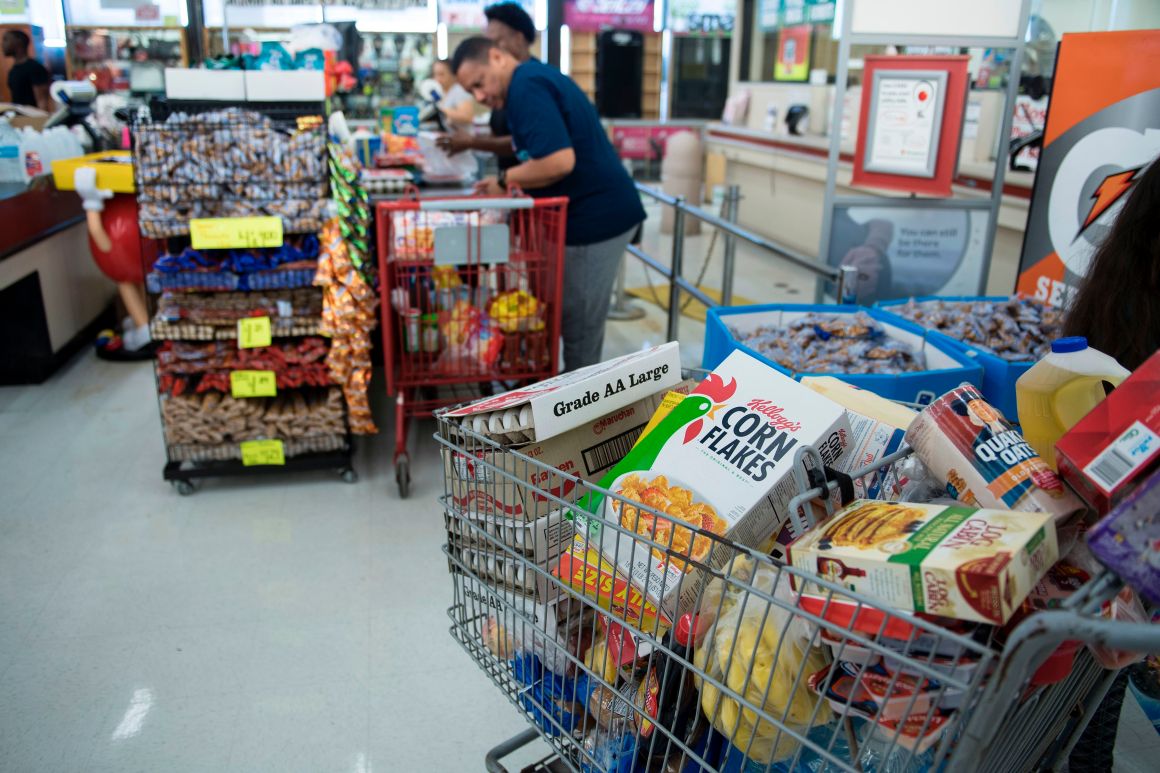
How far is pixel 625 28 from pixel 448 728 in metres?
9.55

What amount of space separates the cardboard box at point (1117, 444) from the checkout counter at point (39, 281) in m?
4.35

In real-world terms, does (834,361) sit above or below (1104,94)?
below

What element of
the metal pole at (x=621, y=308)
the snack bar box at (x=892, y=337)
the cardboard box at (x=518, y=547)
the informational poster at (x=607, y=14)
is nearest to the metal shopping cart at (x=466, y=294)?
the snack bar box at (x=892, y=337)

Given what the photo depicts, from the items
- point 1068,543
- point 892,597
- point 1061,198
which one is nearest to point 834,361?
point 1061,198

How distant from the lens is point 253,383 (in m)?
3.19

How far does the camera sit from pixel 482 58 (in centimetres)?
353

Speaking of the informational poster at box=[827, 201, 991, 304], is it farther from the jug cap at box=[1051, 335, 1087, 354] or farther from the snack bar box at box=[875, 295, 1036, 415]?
the jug cap at box=[1051, 335, 1087, 354]

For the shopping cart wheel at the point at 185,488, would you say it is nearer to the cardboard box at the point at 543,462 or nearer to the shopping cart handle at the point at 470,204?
the shopping cart handle at the point at 470,204

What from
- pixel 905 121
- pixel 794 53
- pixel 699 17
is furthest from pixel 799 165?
pixel 905 121

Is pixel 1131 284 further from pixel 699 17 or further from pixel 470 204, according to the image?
pixel 699 17

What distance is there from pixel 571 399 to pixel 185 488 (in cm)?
253

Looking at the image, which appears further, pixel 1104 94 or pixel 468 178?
pixel 468 178

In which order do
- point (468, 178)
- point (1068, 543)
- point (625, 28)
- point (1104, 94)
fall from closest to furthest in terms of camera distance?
point (1068, 543)
point (1104, 94)
point (468, 178)
point (625, 28)

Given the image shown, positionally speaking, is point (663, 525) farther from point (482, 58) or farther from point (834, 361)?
point (482, 58)
